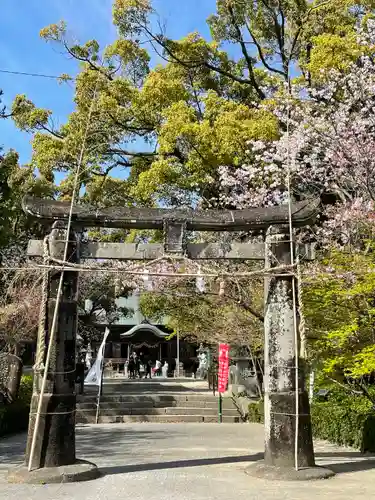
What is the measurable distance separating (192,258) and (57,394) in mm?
2953

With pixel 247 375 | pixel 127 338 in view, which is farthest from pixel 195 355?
pixel 247 375

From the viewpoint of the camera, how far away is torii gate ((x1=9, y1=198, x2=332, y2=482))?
7.84 metres

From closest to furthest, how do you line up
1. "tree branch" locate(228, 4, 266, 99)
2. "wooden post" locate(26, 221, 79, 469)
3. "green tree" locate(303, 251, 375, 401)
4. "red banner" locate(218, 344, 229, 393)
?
"wooden post" locate(26, 221, 79, 469) → "green tree" locate(303, 251, 375, 401) → "red banner" locate(218, 344, 229, 393) → "tree branch" locate(228, 4, 266, 99)

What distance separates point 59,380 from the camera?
8.04 metres

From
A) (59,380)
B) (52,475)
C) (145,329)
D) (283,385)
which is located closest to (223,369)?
(283,385)

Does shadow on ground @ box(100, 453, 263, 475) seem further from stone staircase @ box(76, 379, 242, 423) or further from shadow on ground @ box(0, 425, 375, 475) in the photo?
stone staircase @ box(76, 379, 242, 423)

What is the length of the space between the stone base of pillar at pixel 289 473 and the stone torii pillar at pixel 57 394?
8.09 feet

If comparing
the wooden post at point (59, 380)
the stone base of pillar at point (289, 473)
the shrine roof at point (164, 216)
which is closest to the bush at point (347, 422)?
the stone base of pillar at point (289, 473)

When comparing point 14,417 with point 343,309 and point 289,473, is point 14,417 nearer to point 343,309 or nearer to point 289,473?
point 289,473

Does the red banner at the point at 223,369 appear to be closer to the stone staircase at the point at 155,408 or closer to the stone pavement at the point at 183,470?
the stone staircase at the point at 155,408

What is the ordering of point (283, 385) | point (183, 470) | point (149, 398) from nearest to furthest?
point (283, 385)
point (183, 470)
point (149, 398)

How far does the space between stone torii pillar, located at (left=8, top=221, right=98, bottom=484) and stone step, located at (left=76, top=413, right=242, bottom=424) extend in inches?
376

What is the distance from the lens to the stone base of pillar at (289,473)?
769 cm

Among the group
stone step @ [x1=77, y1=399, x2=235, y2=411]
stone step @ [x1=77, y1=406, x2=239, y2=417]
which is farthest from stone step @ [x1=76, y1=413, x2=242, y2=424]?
stone step @ [x1=77, y1=399, x2=235, y2=411]
